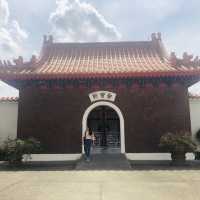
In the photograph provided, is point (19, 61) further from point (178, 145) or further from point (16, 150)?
point (178, 145)

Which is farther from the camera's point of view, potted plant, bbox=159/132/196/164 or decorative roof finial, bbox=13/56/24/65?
decorative roof finial, bbox=13/56/24/65

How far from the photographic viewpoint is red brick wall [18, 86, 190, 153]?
9078 mm

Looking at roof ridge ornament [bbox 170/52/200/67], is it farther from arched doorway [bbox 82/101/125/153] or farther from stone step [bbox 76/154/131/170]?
stone step [bbox 76/154/131/170]

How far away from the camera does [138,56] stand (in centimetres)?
1125

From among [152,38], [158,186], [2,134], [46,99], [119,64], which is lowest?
[158,186]

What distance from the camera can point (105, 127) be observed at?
10.5 metres

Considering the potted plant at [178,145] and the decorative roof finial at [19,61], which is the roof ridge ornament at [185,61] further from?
the decorative roof finial at [19,61]

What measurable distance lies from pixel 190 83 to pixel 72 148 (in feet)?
17.5

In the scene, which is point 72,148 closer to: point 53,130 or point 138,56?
point 53,130

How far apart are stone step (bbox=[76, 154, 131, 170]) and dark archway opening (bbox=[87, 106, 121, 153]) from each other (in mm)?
1413

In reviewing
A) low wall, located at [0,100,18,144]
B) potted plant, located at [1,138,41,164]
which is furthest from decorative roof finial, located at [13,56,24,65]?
potted plant, located at [1,138,41,164]

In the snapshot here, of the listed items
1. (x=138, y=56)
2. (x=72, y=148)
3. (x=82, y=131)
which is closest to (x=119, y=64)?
(x=138, y=56)

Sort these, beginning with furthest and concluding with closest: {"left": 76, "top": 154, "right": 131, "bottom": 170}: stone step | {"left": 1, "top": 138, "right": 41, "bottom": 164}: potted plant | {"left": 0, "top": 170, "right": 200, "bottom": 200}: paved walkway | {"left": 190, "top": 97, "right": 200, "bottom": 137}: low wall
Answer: {"left": 190, "top": 97, "right": 200, "bottom": 137}: low wall
{"left": 1, "top": 138, "right": 41, "bottom": 164}: potted plant
{"left": 76, "top": 154, "right": 131, "bottom": 170}: stone step
{"left": 0, "top": 170, "right": 200, "bottom": 200}: paved walkway

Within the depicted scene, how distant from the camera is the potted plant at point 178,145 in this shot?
7855mm
